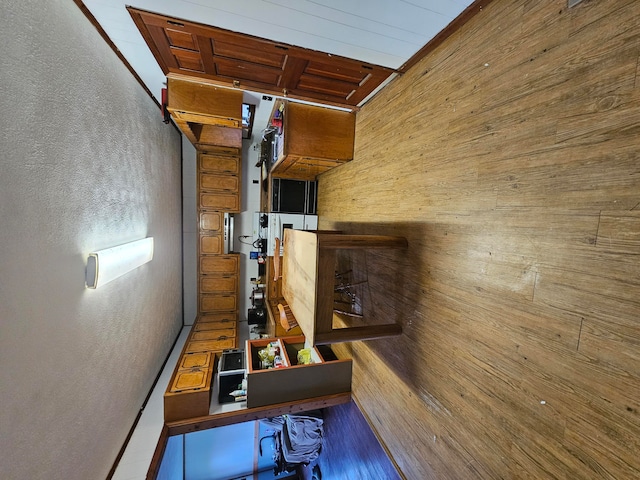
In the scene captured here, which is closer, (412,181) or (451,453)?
(451,453)

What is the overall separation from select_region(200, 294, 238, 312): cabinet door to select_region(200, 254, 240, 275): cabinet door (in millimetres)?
363

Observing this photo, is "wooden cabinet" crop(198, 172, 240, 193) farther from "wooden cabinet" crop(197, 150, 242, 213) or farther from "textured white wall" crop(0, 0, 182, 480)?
"textured white wall" crop(0, 0, 182, 480)

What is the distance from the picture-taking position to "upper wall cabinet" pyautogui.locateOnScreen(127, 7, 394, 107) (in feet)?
4.24

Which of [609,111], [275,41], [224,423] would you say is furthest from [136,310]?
[609,111]

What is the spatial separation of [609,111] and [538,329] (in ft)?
2.21

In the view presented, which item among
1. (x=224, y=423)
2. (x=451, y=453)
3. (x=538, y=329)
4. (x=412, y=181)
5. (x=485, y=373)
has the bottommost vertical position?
(x=224, y=423)

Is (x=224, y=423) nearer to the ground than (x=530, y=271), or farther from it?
nearer to the ground

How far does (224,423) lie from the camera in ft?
6.87

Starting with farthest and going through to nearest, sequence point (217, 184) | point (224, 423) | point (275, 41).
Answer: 1. point (217, 184)
2. point (224, 423)
3. point (275, 41)

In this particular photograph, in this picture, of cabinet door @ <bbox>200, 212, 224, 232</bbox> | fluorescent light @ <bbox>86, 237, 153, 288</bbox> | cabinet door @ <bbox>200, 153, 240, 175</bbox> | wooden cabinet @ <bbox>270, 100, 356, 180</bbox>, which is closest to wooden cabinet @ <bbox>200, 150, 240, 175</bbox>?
cabinet door @ <bbox>200, 153, 240, 175</bbox>

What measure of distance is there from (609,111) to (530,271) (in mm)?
499

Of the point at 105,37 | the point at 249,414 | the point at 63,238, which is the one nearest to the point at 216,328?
the point at 249,414

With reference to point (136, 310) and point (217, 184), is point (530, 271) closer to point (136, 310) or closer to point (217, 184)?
point (136, 310)

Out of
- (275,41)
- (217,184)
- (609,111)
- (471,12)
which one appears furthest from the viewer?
(217,184)
